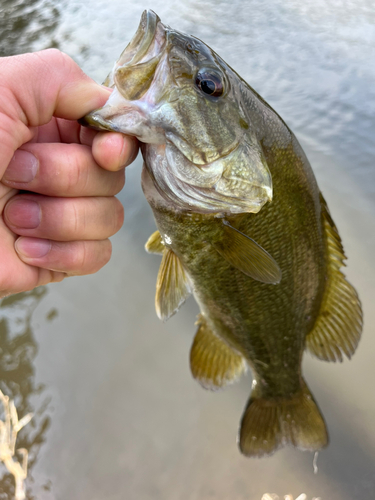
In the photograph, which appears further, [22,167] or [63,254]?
[63,254]

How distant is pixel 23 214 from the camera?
0.89 meters

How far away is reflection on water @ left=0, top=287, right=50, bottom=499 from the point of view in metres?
1.85

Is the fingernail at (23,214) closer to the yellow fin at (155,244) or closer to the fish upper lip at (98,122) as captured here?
the fish upper lip at (98,122)

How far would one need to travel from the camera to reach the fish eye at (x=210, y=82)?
0.88m

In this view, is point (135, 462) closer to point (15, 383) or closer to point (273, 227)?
point (15, 383)

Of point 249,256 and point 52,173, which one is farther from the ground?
point 52,173

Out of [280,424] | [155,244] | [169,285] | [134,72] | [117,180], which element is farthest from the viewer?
[280,424]

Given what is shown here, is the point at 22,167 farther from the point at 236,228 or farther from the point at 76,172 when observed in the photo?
the point at 236,228

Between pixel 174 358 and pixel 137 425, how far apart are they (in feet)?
1.36

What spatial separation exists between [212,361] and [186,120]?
3.80 feet

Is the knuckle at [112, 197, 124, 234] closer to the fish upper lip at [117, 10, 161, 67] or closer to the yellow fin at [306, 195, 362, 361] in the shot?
the fish upper lip at [117, 10, 161, 67]

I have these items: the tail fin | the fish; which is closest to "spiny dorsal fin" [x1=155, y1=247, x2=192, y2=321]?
the fish

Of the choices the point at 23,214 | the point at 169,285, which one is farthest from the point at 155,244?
the point at 23,214

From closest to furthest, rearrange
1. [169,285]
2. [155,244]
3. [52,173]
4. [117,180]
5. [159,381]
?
[52,173] → [117,180] → [169,285] → [155,244] → [159,381]
